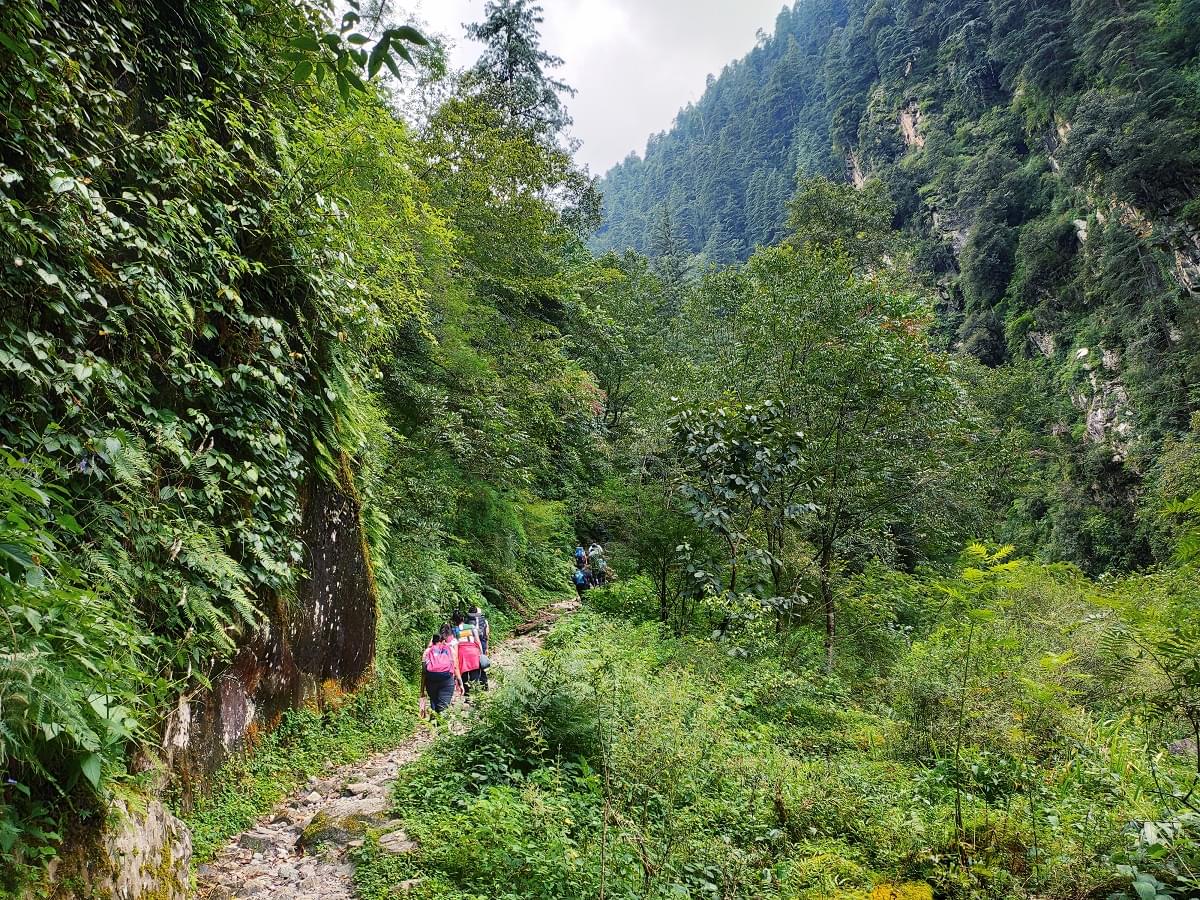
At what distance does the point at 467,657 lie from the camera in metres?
7.84

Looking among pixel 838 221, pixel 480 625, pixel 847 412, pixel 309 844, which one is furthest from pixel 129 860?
pixel 838 221

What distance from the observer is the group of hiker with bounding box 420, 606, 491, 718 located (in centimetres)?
716

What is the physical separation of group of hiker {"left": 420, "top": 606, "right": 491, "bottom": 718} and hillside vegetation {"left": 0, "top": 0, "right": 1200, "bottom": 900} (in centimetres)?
56

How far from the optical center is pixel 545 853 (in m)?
3.56

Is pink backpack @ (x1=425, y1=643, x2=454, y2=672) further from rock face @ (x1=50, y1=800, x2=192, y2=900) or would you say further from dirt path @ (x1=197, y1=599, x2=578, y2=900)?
rock face @ (x1=50, y1=800, x2=192, y2=900)

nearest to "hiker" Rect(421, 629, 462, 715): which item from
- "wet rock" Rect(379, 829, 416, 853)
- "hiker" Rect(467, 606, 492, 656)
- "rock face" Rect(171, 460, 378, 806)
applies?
"rock face" Rect(171, 460, 378, 806)

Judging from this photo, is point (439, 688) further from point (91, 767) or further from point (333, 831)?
point (91, 767)

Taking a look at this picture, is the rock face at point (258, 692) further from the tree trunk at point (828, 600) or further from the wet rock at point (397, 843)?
the tree trunk at point (828, 600)

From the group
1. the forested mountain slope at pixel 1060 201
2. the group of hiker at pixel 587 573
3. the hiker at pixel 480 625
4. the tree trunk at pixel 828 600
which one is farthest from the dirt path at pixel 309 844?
the forested mountain slope at pixel 1060 201

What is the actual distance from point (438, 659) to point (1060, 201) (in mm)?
51754

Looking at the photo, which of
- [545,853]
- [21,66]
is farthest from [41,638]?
[21,66]

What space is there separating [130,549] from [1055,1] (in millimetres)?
73254

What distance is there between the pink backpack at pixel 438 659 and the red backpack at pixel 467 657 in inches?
24.7

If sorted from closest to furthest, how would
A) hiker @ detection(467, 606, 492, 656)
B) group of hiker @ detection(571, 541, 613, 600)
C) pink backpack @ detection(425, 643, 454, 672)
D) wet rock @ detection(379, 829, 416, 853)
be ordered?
wet rock @ detection(379, 829, 416, 853) → pink backpack @ detection(425, 643, 454, 672) → hiker @ detection(467, 606, 492, 656) → group of hiker @ detection(571, 541, 613, 600)
